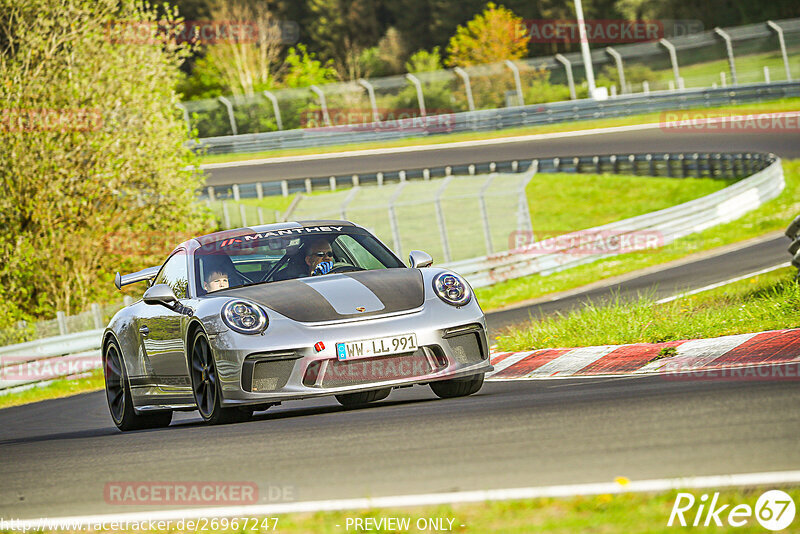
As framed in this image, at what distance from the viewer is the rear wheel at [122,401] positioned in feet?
29.7

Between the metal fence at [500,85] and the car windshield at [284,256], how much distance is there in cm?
3403

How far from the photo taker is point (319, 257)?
8.51 m

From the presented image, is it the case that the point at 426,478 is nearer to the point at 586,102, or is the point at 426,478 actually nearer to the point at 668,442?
the point at 668,442

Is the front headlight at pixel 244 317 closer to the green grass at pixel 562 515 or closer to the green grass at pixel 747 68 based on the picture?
the green grass at pixel 562 515

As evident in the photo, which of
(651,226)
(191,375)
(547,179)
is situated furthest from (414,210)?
(191,375)

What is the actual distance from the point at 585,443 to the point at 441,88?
148ft

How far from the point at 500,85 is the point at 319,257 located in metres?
39.7

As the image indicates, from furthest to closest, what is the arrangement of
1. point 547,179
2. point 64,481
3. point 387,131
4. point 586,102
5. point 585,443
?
point 387,131 < point 586,102 < point 547,179 < point 64,481 < point 585,443

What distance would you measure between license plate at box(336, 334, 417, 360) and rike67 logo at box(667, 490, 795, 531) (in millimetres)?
3545

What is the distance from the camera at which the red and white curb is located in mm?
7684

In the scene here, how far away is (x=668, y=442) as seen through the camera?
4844 millimetres

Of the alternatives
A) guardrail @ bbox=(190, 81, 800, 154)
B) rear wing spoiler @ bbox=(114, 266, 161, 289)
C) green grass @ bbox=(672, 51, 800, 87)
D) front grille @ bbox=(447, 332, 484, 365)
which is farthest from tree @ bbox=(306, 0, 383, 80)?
front grille @ bbox=(447, 332, 484, 365)

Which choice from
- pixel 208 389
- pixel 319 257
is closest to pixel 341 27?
pixel 319 257

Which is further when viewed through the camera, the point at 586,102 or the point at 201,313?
the point at 586,102
